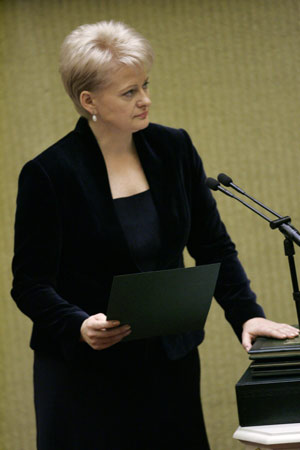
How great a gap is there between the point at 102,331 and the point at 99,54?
616 mm

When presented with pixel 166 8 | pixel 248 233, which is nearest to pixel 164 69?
pixel 166 8

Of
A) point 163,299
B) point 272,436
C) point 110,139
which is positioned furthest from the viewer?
point 110,139

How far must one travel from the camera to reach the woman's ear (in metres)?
1.63

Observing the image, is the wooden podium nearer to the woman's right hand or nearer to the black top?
the woman's right hand

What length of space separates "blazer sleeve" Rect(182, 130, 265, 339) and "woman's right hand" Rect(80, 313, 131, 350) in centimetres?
36

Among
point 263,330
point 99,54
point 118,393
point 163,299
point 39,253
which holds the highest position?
point 99,54

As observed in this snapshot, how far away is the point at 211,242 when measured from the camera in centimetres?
177

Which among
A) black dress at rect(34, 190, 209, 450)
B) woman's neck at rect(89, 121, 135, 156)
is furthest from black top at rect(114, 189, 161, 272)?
woman's neck at rect(89, 121, 135, 156)

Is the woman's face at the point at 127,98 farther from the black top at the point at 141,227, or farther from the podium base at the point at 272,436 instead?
the podium base at the point at 272,436

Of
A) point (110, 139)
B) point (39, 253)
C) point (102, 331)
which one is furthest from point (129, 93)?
point (102, 331)

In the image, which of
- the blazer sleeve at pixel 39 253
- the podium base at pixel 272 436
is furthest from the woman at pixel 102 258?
the podium base at pixel 272 436

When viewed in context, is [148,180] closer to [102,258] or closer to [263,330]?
[102,258]

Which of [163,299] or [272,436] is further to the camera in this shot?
[163,299]

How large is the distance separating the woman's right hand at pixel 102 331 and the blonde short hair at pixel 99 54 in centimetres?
53
